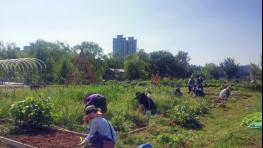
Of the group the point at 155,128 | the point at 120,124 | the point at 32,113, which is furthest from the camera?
the point at 155,128

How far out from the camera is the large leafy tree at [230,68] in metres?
61.1

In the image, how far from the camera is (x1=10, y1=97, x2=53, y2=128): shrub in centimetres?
905

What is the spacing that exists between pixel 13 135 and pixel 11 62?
21.6 metres

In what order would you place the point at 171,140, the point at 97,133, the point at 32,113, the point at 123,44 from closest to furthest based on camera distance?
1. the point at 97,133
2. the point at 171,140
3. the point at 32,113
4. the point at 123,44

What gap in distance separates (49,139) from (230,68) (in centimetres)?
5641

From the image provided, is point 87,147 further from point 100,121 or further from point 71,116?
point 71,116

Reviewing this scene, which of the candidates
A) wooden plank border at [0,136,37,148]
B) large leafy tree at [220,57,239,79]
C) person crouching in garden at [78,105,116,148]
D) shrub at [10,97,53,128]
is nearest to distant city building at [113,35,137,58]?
large leafy tree at [220,57,239,79]

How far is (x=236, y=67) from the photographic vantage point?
61500 mm

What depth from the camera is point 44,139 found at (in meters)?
8.09

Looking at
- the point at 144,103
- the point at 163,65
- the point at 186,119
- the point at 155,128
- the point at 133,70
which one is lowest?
the point at 155,128

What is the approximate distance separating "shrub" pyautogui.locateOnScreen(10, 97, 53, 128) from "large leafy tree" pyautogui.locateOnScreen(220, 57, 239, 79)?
181 feet

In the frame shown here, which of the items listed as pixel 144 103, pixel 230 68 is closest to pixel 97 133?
pixel 144 103

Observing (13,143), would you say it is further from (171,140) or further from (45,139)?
(171,140)

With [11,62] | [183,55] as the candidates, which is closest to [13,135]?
[11,62]
